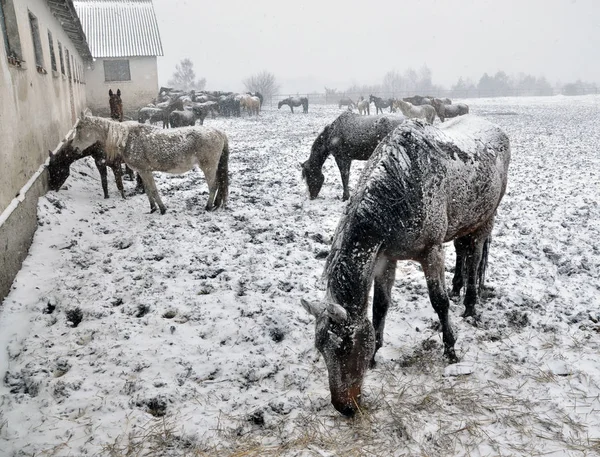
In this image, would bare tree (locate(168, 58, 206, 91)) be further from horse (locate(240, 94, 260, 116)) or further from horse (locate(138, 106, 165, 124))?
horse (locate(138, 106, 165, 124))

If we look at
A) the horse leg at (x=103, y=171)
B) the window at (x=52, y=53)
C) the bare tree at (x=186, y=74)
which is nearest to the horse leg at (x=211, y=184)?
the horse leg at (x=103, y=171)

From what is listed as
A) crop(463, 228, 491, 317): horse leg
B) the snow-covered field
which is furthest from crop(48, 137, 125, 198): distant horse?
crop(463, 228, 491, 317): horse leg

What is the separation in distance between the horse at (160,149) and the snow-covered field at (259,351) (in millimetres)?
986

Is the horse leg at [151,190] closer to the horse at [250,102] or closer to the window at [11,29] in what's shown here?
the window at [11,29]

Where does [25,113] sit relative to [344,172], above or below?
above

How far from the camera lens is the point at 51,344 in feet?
11.2

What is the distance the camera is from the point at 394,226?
2.70 metres

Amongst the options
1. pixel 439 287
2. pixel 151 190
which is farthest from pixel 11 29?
pixel 439 287

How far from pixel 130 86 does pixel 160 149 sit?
23.8m

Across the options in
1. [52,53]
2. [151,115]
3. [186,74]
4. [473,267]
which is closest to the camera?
[473,267]

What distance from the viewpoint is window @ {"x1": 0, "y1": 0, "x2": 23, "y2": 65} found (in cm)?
582

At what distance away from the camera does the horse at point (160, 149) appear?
22.0ft

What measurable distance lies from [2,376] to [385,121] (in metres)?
6.64

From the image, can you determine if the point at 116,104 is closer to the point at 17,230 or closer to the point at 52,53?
the point at 52,53
